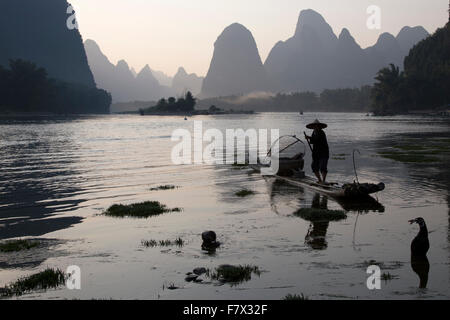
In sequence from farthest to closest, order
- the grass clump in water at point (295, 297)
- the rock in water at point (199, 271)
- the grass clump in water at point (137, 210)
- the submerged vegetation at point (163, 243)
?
1. the grass clump in water at point (137, 210)
2. the submerged vegetation at point (163, 243)
3. the rock in water at point (199, 271)
4. the grass clump in water at point (295, 297)

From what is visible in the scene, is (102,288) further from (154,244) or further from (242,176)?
(242,176)

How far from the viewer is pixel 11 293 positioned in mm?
10109

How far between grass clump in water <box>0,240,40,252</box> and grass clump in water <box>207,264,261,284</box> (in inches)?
245

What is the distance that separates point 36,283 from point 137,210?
814cm

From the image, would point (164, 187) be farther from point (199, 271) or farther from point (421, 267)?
point (421, 267)

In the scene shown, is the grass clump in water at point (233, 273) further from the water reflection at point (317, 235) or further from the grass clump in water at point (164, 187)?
the grass clump in water at point (164, 187)

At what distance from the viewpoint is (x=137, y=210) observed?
61.3 feet

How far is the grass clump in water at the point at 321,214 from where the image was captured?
16875 millimetres

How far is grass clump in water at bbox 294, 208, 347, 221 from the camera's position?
55.4 ft

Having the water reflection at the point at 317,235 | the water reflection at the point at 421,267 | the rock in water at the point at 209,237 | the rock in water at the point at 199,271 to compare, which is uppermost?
the rock in water at the point at 209,237

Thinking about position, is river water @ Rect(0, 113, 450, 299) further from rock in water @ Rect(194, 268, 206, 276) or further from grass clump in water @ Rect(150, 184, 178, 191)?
grass clump in water @ Rect(150, 184, 178, 191)

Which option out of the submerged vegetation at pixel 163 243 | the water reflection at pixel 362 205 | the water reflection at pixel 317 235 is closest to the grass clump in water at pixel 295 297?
the water reflection at pixel 317 235

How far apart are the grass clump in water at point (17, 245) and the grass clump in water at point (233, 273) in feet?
20.4
